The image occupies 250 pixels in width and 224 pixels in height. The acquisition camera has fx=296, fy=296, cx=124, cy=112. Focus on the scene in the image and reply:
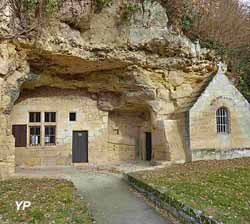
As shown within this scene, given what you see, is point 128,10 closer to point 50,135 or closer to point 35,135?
point 50,135

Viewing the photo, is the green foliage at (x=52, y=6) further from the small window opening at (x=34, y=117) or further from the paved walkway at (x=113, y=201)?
the paved walkway at (x=113, y=201)

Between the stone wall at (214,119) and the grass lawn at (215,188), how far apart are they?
2.60 meters

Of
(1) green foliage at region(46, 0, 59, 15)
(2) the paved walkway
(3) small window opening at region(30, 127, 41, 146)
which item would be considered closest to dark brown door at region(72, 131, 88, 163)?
(3) small window opening at region(30, 127, 41, 146)

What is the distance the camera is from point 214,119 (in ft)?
43.5

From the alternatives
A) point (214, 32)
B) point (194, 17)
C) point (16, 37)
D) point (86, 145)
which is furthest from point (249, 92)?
point (16, 37)

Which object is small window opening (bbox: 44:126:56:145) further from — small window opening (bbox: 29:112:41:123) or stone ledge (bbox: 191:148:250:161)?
stone ledge (bbox: 191:148:250:161)

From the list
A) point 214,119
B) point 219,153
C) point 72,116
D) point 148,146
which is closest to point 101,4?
point 72,116

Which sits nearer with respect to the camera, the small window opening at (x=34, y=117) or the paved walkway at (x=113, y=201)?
the paved walkway at (x=113, y=201)

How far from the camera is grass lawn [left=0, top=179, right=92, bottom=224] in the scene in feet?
18.1

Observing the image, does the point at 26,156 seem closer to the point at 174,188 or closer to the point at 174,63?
the point at 174,63

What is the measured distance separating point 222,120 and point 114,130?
5.78 metres

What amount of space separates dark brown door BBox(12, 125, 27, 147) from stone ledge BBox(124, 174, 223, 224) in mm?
7867

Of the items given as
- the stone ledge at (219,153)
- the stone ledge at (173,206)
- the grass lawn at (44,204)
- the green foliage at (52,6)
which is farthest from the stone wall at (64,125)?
the stone ledge at (173,206)

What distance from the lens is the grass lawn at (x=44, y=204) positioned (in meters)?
5.51
